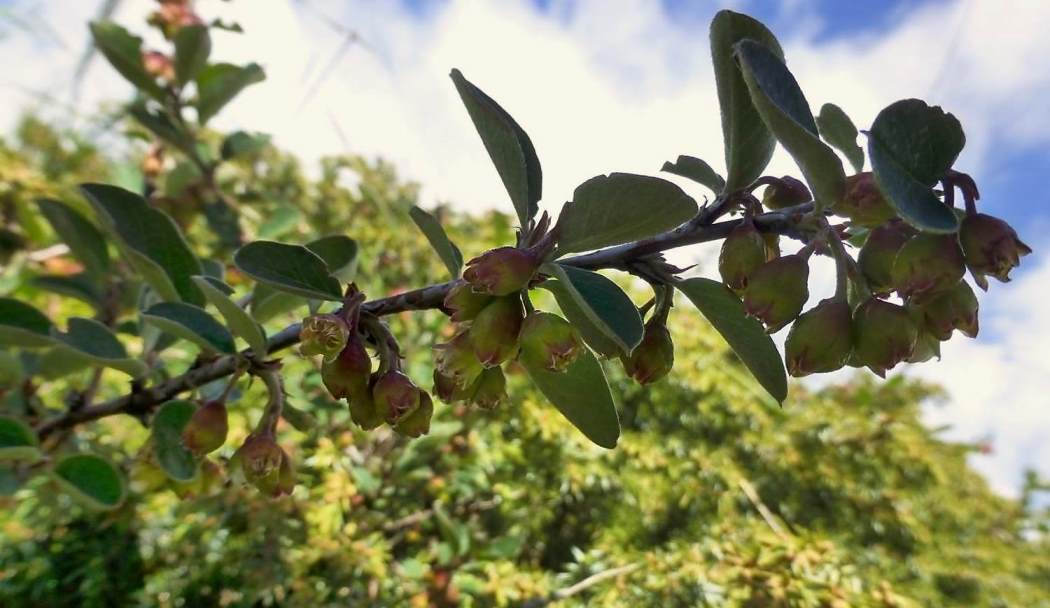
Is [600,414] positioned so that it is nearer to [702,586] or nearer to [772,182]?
[772,182]

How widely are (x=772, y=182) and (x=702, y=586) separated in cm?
117

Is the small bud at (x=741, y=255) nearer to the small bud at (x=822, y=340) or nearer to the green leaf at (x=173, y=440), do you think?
the small bud at (x=822, y=340)

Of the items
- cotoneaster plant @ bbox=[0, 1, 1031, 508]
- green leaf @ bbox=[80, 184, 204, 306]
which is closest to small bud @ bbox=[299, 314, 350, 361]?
cotoneaster plant @ bbox=[0, 1, 1031, 508]

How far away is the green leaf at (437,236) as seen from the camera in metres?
0.69

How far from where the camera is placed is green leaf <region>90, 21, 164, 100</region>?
1533 mm

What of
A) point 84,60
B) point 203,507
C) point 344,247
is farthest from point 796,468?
point 84,60

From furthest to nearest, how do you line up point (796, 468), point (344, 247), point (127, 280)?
point (796, 468), point (127, 280), point (344, 247)

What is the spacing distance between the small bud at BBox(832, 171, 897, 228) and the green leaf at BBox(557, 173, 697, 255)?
0.37 ft

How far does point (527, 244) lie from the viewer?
25.9 inches

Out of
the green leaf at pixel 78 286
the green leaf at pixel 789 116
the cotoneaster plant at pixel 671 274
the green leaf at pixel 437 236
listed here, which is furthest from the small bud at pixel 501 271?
the green leaf at pixel 78 286

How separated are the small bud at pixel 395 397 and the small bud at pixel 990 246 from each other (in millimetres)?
474

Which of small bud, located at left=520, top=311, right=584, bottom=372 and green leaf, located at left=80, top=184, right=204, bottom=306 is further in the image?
green leaf, located at left=80, top=184, right=204, bottom=306

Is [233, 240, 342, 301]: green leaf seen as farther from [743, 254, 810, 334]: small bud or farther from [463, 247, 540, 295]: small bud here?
[743, 254, 810, 334]: small bud

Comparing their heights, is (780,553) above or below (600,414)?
above
